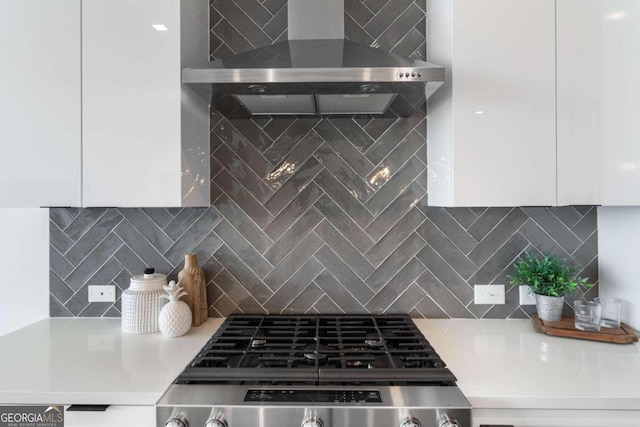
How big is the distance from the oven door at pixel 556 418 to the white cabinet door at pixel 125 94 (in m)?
1.42

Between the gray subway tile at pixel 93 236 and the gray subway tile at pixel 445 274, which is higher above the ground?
the gray subway tile at pixel 93 236

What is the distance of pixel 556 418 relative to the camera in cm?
108

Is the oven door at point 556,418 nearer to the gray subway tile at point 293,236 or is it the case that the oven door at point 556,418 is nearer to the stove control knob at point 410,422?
the stove control knob at point 410,422

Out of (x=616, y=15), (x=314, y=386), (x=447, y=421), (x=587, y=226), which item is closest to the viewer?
(x=447, y=421)

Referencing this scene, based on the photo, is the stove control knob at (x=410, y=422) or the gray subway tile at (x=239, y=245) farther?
the gray subway tile at (x=239, y=245)

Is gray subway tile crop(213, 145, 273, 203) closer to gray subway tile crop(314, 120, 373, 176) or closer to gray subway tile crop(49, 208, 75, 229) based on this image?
gray subway tile crop(314, 120, 373, 176)

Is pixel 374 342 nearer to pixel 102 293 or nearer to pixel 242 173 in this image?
pixel 242 173

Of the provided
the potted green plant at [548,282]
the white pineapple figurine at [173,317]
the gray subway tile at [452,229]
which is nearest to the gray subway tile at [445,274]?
the gray subway tile at [452,229]

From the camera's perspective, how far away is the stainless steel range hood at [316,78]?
1.26 metres

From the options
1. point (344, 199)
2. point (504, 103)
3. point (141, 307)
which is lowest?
point (141, 307)

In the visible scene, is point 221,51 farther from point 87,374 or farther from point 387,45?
point 87,374

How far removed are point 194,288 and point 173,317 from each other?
0.19m

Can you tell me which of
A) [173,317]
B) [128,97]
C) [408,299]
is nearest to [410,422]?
[408,299]

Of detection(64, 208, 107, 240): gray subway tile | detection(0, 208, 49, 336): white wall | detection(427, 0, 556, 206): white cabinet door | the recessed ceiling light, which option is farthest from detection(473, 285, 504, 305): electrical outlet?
detection(0, 208, 49, 336): white wall
